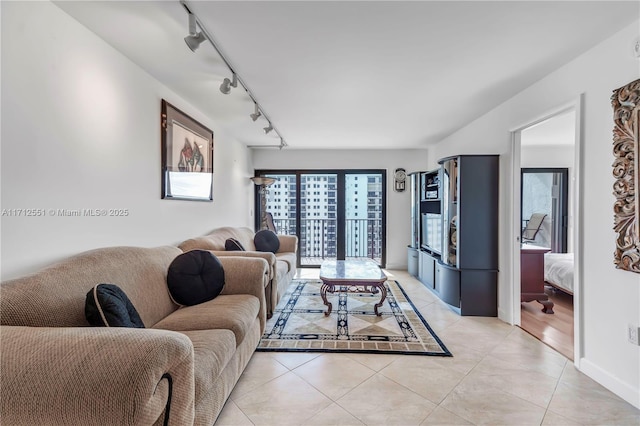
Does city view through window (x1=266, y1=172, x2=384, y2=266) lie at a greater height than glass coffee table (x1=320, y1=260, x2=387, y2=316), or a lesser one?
greater

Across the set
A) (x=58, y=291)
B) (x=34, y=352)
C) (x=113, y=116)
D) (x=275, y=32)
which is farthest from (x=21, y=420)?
(x=275, y=32)

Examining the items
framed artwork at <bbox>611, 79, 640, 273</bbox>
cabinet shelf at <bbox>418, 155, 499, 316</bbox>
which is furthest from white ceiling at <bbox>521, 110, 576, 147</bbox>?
framed artwork at <bbox>611, 79, 640, 273</bbox>

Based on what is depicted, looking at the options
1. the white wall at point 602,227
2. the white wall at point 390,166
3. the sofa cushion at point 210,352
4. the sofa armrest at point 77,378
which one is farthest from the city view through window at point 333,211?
the sofa armrest at point 77,378

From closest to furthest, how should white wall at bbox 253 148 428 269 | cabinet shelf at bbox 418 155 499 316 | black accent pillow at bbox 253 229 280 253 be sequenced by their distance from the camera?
cabinet shelf at bbox 418 155 499 316 → black accent pillow at bbox 253 229 280 253 → white wall at bbox 253 148 428 269

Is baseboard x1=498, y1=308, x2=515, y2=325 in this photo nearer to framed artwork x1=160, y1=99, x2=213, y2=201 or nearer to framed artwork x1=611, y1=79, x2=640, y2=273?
framed artwork x1=611, y1=79, x2=640, y2=273

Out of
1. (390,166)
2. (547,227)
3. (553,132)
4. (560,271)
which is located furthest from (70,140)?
(547,227)

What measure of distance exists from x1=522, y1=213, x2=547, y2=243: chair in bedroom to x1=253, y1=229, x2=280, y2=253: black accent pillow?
4340mm

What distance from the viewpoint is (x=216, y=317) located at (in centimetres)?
176

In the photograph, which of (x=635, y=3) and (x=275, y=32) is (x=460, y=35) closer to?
(x=635, y=3)

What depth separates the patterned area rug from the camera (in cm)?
236

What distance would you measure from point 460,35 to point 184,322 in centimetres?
259

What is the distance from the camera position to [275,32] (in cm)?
175

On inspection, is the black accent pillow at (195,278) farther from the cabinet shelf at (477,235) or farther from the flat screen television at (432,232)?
the flat screen television at (432,232)

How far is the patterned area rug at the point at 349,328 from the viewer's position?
2.36 metres
